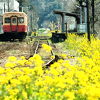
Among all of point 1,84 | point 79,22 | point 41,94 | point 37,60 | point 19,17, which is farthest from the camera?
point 79,22

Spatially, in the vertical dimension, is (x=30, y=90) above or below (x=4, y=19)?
below

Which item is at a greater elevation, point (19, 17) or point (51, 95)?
point (19, 17)

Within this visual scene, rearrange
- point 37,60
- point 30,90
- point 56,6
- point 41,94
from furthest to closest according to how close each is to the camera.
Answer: point 56,6 < point 37,60 < point 30,90 < point 41,94

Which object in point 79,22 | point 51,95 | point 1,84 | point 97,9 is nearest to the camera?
point 51,95

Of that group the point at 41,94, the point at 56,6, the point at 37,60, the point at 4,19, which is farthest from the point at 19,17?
the point at 56,6

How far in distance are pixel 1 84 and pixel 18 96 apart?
0.60 metres

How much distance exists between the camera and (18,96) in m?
4.34

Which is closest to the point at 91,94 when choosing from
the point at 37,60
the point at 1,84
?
the point at 1,84

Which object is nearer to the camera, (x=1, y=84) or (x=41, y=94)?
(x=41, y=94)

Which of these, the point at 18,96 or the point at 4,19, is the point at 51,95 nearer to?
the point at 18,96

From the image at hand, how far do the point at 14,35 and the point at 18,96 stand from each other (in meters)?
28.0

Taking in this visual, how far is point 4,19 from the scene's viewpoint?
32.1 meters

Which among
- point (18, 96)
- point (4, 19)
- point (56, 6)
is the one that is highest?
point (56, 6)

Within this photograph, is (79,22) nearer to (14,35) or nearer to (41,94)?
(14,35)
